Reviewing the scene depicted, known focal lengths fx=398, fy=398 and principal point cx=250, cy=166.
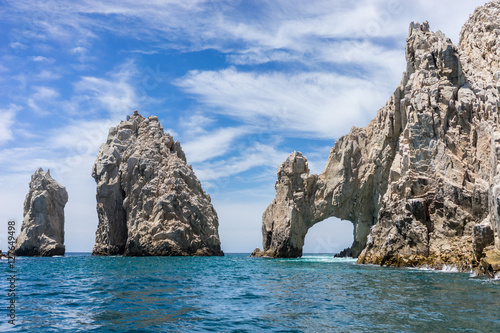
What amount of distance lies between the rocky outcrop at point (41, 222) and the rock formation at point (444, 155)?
79556 mm

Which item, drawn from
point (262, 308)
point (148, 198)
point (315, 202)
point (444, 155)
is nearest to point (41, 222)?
point (148, 198)

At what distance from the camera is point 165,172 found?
92250mm

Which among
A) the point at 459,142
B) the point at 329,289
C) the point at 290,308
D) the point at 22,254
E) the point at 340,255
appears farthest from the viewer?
the point at 22,254

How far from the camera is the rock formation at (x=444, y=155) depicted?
133 feet

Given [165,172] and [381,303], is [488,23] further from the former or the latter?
[165,172]

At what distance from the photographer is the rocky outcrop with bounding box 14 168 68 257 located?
97.2 m

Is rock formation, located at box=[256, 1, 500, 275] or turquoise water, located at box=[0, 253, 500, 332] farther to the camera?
rock formation, located at box=[256, 1, 500, 275]

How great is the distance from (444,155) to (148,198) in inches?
2454

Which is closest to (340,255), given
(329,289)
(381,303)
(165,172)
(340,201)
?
(340,201)

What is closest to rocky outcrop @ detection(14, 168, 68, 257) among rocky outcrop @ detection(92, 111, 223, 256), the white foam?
rocky outcrop @ detection(92, 111, 223, 256)

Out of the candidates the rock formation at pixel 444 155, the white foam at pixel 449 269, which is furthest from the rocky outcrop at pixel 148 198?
the white foam at pixel 449 269

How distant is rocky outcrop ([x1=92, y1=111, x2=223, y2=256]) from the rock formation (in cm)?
4262

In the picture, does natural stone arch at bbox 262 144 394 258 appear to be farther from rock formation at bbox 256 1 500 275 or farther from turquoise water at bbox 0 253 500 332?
turquoise water at bbox 0 253 500 332

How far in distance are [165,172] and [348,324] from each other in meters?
81.6
